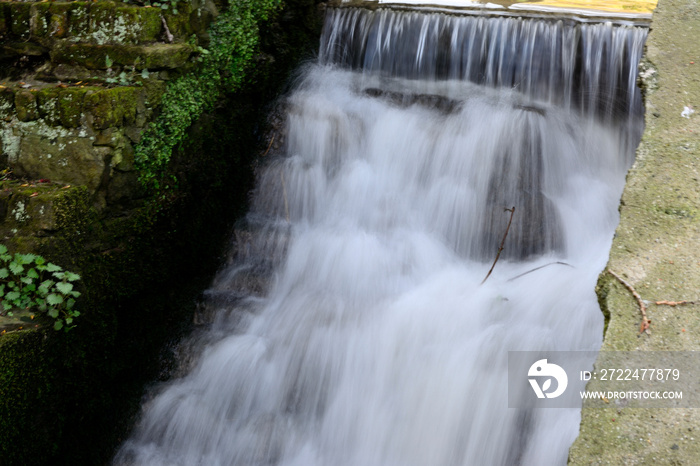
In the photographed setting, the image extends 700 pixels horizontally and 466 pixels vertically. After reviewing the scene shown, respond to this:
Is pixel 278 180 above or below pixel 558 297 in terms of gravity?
above

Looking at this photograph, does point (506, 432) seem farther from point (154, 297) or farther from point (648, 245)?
point (154, 297)

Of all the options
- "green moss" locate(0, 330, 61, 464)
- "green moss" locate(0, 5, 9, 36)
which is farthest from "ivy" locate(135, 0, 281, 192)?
"green moss" locate(0, 330, 61, 464)

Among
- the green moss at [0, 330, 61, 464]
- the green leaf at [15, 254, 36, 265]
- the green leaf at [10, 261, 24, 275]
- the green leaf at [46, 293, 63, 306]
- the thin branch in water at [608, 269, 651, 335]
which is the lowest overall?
the green moss at [0, 330, 61, 464]

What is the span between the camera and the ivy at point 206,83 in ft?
12.2

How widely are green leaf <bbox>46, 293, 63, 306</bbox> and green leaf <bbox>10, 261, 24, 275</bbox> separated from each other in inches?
7.8

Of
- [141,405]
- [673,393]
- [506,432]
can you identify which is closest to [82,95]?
[141,405]

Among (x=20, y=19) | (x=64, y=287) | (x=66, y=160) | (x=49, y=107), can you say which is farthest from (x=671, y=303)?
(x=20, y=19)

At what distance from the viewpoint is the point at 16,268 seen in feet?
9.75

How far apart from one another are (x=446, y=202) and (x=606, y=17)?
2187 millimetres

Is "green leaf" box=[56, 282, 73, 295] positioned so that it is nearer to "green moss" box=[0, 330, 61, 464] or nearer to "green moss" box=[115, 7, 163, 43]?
"green moss" box=[0, 330, 61, 464]

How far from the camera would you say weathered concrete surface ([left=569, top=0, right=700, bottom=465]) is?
67.9 inches

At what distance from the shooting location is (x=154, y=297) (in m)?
3.89

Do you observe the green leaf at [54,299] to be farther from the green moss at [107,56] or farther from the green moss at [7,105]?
the green moss at [107,56]

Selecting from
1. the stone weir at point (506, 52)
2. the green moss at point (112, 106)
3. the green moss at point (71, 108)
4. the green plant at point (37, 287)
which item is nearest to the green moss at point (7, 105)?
the green moss at point (71, 108)
